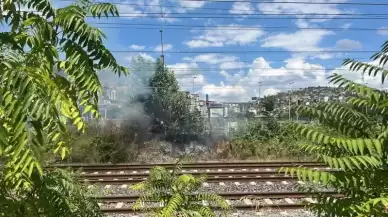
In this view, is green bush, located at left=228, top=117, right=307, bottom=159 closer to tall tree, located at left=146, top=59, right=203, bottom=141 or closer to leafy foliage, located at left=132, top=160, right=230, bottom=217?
tall tree, located at left=146, top=59, right=203, bottom=141

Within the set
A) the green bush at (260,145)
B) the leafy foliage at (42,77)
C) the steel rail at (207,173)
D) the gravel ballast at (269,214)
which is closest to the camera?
the leafy foliage at (42,77)

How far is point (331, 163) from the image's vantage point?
253 centimetres

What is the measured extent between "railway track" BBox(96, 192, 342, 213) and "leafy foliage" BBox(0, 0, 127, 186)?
6.79 meters

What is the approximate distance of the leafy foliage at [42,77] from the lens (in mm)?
1616

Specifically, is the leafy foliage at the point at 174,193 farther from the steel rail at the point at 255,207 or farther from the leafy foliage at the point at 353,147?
the steel rail at the point at 255,207

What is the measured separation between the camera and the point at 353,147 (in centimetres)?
251

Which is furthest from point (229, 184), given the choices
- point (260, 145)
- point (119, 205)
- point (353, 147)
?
point (353, 147)

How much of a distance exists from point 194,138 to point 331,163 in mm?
20808

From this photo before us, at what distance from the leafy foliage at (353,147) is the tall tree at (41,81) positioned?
4.32ft

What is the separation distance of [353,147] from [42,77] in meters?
1.77

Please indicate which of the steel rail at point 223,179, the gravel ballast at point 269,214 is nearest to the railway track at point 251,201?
the gravel ballast at point 269,214

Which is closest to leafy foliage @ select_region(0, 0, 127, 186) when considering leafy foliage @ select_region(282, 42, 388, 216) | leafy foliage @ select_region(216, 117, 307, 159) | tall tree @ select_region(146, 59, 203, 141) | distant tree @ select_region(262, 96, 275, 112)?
leafy foliage @ select_region(282, 42, 388, 216)

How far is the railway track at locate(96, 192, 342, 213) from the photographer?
9.04 m

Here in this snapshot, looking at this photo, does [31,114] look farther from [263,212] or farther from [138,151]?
[138,151]
